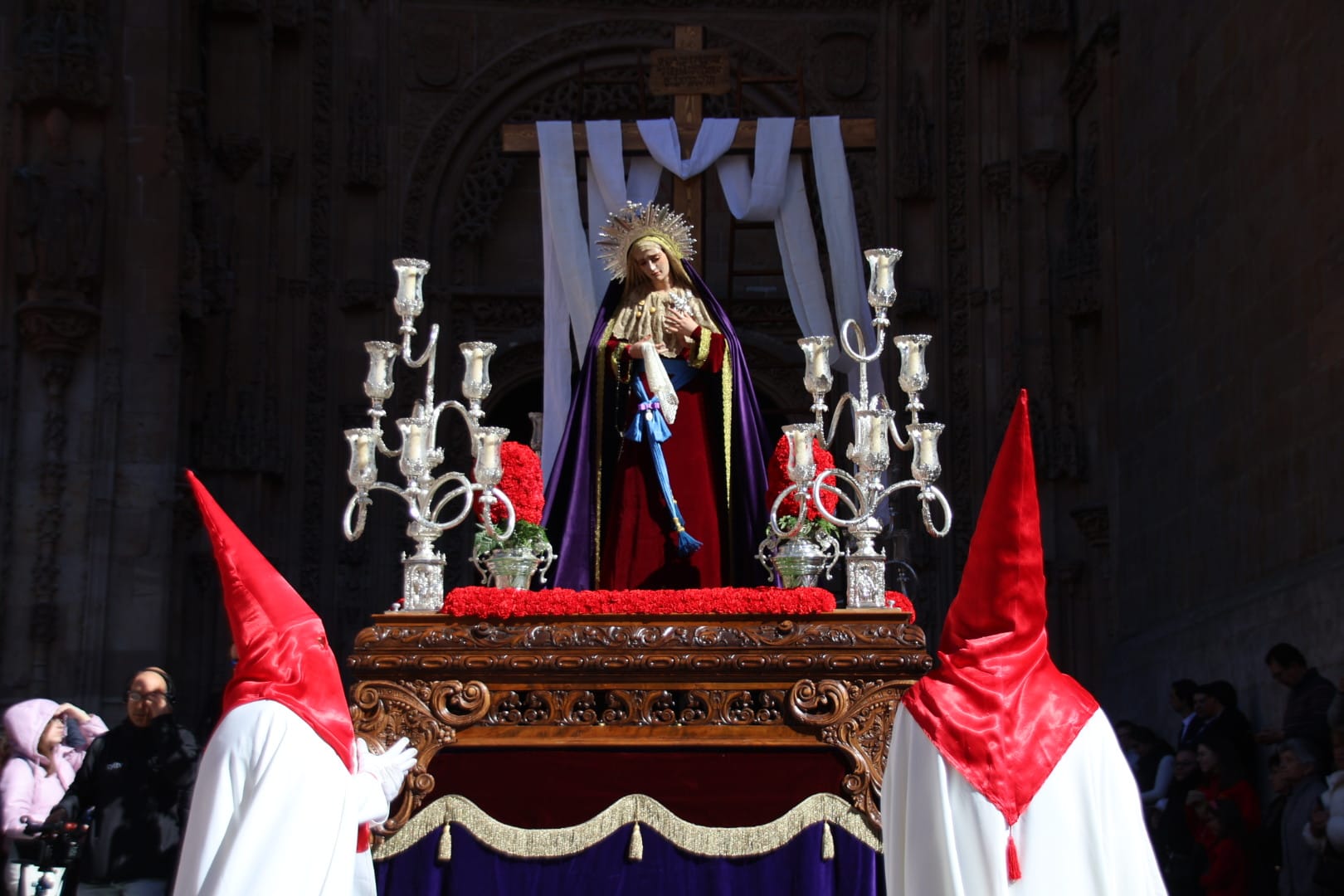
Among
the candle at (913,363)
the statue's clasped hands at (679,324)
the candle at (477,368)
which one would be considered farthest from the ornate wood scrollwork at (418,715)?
the statue's clasped hands at (679,324)

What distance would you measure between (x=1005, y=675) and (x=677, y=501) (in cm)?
362

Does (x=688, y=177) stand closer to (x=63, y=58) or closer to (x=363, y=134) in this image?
(x=63, y=58)

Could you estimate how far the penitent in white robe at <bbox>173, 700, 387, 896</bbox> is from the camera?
15.6 ft

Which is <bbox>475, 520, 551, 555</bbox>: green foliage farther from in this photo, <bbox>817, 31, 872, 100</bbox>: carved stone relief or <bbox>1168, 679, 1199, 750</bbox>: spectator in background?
<bbox>817, 31, 872, 100</bbox>: carved stone relief

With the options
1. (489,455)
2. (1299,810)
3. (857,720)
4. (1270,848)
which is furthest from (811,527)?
(1270,848)

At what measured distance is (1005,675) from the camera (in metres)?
4.64

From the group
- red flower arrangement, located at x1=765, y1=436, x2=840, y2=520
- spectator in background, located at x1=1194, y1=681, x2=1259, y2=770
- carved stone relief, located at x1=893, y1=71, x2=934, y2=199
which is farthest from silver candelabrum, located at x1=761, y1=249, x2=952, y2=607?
carved stone relief, located at x1=893, y1=71, x2=934, y2=199

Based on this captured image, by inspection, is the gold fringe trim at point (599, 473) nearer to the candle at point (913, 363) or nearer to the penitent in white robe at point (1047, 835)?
the candle at point (913, 363)

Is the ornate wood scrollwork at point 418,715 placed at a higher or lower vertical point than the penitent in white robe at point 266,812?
higher

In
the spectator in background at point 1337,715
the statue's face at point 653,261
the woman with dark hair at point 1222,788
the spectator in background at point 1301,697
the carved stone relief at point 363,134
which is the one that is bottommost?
the woman with dark hair at point 1222,788

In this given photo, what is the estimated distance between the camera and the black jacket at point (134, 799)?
7.03 metres

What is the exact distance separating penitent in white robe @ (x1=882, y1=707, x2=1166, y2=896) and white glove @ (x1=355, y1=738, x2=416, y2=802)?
1645mm

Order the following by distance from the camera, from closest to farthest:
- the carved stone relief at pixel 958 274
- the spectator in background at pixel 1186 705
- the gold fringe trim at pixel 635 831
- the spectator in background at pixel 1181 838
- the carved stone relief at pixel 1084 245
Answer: the gold fringe trim at pixel 635 831
the spectator in background at pixel 1181 838
the spectator in background at pixel 1186 705
the carved stone relief at pixel 1084 245
the carved stone relief at pixel 958 274

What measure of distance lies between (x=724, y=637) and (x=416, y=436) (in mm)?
1418
